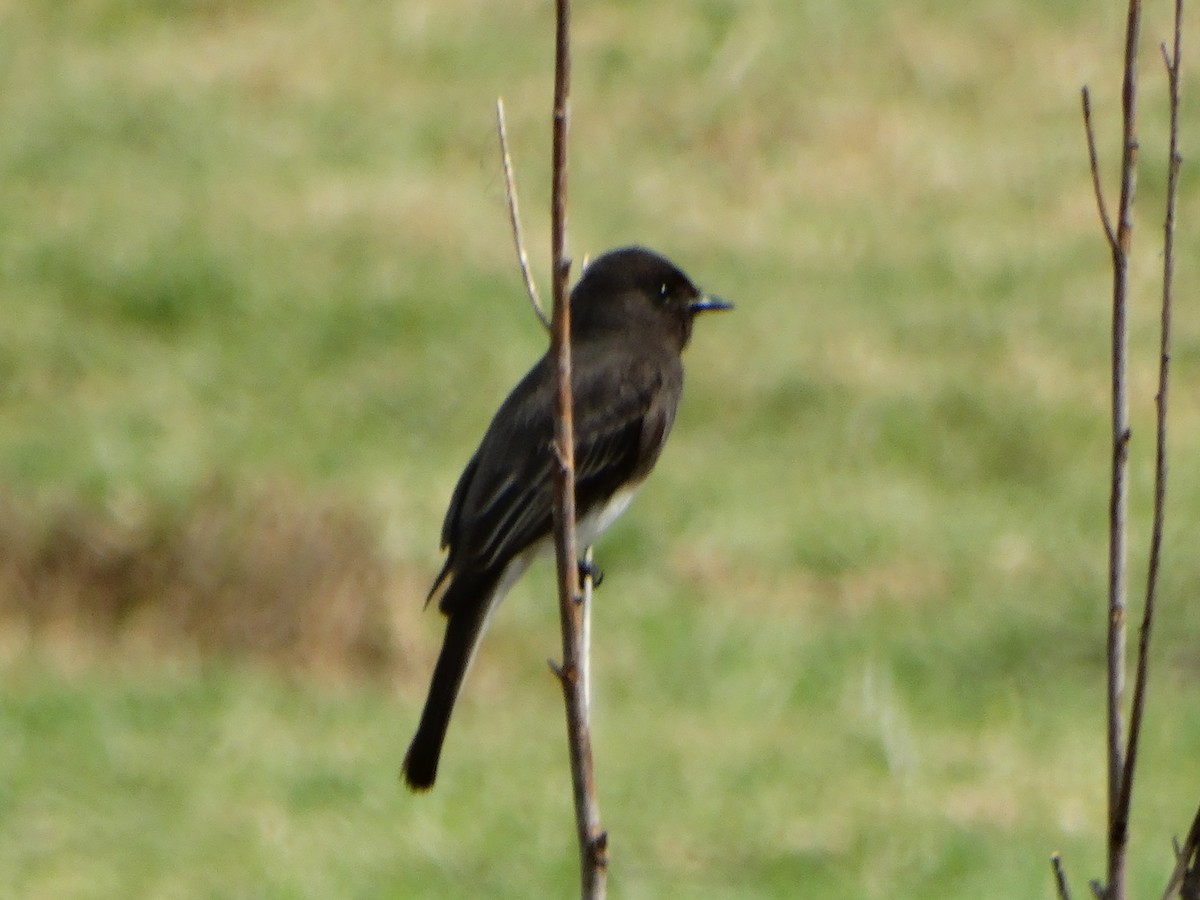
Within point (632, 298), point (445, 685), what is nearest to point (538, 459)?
point (445, 685)

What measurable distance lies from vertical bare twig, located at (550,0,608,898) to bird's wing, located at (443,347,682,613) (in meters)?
1.73

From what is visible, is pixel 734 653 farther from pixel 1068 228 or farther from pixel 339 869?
pixel 1068 228

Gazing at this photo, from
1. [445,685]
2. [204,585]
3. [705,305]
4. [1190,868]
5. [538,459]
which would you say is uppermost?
[705,305]

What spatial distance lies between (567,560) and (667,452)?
7.62m

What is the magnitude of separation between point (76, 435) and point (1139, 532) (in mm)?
4371

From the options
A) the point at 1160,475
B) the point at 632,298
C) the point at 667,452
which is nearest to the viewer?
the point at 1160,475

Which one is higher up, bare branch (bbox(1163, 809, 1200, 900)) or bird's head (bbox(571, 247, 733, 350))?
bird's head (bbox(571, 247, 733, 350))

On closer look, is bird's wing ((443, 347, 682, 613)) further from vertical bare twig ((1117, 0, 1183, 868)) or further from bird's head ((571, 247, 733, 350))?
vertical bare twig ((1117, 0, 1183, 868))

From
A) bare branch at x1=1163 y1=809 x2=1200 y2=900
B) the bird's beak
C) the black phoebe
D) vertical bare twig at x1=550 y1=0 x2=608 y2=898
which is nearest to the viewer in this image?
bare branch at x1=1163 y1=809 x2=1200 y2=900

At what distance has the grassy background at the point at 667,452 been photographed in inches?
253

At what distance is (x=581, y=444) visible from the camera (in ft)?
13.9

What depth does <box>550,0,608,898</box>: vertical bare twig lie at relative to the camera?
1787 mm

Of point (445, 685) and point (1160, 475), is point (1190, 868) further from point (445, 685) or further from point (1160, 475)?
point (445, 685)

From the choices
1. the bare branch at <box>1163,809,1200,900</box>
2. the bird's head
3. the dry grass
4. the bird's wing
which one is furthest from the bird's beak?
the dry grass
